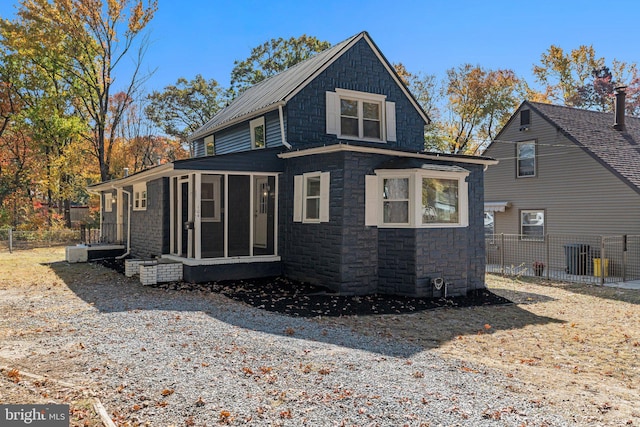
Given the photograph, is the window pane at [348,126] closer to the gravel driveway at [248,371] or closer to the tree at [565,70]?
the gravel driveway at [248,371]

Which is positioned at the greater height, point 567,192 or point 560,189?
point 560,189

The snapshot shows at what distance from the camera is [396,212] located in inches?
393

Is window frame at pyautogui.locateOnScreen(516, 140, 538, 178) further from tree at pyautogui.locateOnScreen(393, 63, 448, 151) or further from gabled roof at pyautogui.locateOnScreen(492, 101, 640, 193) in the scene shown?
tree at pyautogui.locateOnScreen(393, 63, 448, 151)

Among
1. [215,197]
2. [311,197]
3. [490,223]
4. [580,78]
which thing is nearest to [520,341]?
[311,197]

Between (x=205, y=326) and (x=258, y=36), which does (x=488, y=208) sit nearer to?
(x=205, y=326)

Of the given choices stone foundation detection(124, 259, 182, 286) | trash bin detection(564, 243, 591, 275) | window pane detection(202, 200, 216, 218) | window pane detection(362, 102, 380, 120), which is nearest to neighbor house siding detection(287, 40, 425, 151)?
window pane detection(362, 102, 380, 120)

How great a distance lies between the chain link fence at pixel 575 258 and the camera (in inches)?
584

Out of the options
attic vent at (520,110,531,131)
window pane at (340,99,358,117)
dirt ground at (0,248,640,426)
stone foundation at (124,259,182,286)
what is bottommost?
dirt ground at (0,248,640,426)

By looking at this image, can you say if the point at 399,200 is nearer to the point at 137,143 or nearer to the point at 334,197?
the point at 334,197

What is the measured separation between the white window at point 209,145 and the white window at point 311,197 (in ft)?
23.0

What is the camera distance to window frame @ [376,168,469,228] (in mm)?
9727

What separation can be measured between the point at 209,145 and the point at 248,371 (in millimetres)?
13775

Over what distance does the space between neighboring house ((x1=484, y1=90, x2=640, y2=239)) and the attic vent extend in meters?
0.04

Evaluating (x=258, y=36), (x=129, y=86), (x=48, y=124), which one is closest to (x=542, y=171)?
(x=258, y=36)
